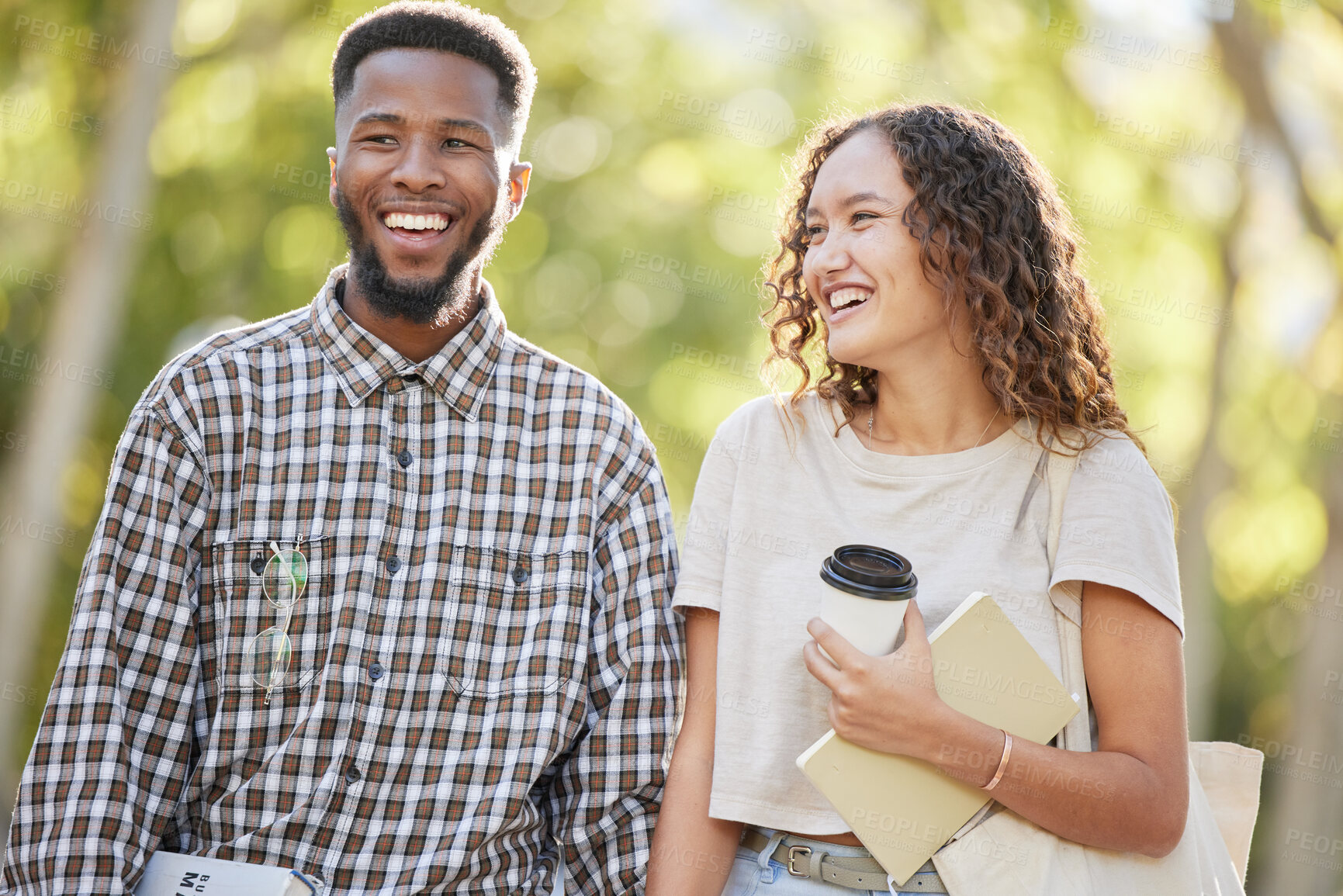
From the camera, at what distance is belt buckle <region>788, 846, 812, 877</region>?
2211 millimetres

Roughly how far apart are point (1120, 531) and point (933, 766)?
1.93 ft

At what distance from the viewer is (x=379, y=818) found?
229 cm

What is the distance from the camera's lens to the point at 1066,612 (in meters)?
2.25

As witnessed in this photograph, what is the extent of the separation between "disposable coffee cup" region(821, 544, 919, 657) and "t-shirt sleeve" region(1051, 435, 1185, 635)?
38cm

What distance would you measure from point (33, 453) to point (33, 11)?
3.09 meters

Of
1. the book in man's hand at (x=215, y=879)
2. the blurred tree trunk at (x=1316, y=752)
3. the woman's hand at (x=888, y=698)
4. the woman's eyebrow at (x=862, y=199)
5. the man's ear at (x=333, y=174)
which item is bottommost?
the blurred tree trunk at (x=1316, y=752)

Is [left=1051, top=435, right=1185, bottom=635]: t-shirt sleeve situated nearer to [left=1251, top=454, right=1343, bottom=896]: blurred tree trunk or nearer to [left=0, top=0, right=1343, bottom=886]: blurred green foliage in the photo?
[left=0, top=0, right=1343, bottom=886]: blurred green foliage

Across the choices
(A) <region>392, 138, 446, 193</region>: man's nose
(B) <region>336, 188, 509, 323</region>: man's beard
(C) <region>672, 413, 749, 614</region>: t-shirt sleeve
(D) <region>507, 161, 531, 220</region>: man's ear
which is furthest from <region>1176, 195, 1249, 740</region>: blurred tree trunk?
(A) <region>392, 138, 446, 193</region>: man's nose

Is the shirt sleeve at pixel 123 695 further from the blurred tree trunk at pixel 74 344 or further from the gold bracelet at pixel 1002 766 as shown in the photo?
the blurred tree trunk at pixel 74 344

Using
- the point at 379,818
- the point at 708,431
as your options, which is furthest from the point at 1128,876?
the point at 708,431

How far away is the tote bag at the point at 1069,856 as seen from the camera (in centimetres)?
212

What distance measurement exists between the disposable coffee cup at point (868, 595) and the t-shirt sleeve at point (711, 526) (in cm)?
36

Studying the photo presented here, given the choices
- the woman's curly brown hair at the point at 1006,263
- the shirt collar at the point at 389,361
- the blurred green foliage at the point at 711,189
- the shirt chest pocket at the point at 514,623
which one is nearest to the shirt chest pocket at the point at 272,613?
the shirt chest pocket at the point at 514,623

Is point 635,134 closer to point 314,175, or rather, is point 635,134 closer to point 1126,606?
point 314,175
